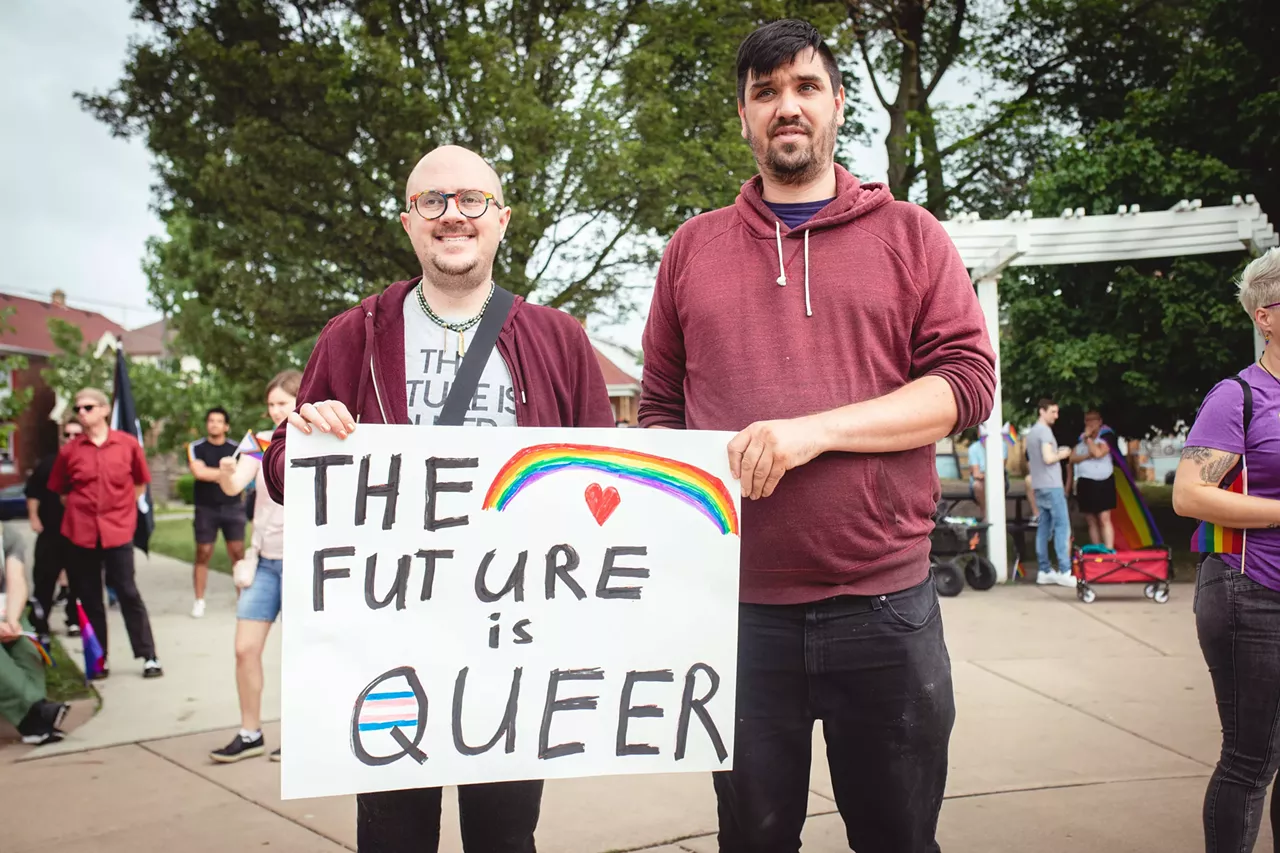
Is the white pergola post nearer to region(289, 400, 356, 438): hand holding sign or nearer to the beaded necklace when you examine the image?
the beaded necklace

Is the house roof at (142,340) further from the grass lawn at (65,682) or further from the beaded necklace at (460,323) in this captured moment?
the beaded necklace at (460,323)

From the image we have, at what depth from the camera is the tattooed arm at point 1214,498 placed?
2729 millimetres

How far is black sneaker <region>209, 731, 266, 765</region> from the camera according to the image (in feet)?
16.5

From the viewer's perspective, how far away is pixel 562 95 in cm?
1366

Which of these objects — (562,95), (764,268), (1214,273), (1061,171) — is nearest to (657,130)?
(562,95)

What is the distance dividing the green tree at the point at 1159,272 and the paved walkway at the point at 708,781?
600 cm

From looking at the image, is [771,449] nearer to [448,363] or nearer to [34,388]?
[448,363]

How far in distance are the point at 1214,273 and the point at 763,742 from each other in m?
12.1

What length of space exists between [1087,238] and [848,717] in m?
10.6

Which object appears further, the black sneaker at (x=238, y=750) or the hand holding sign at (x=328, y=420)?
the black sneaker at (x=238, y=750)

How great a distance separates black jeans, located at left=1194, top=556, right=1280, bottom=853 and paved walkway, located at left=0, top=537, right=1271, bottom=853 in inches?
43.6

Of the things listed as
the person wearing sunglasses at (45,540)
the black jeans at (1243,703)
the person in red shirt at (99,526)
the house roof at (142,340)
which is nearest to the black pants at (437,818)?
the black jeans at (1243,703)

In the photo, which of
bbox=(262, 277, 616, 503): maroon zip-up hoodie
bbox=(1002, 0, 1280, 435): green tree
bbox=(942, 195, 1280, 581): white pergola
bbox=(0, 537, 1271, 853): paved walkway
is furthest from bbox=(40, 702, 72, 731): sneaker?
bbox=(1002, 0, 1280, 435): green tree

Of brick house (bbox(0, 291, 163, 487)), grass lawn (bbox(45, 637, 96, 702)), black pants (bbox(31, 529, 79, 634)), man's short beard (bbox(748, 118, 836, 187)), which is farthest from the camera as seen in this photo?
brick house (bbox(0, 291, 163, 487))
